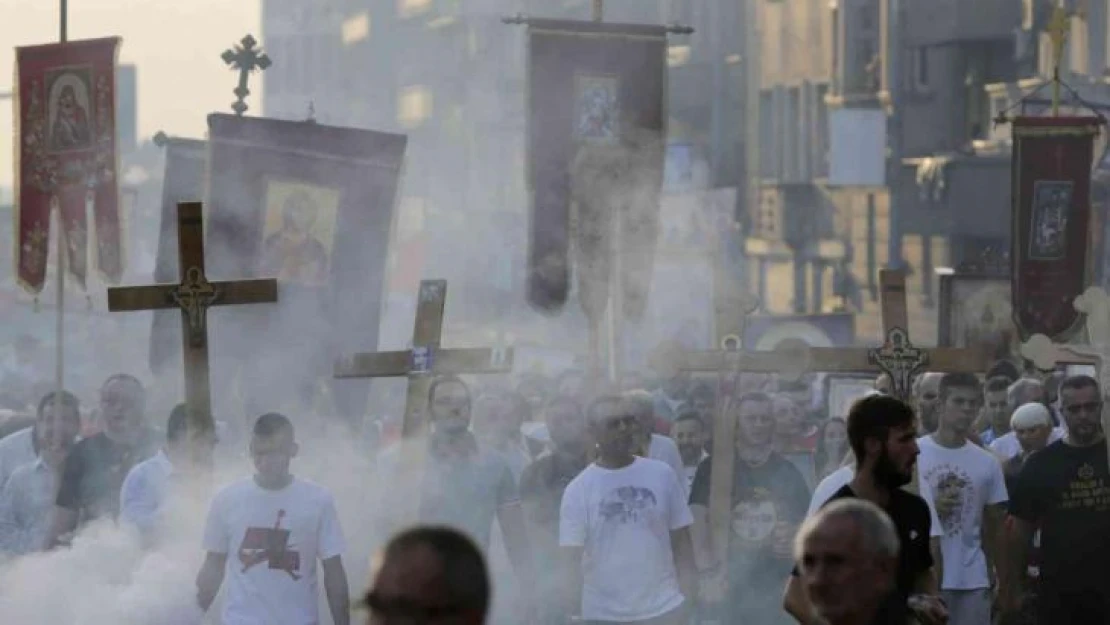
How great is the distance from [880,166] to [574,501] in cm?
3038

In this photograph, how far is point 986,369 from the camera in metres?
→ 12.5

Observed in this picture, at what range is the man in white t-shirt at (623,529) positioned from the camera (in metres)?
11.0

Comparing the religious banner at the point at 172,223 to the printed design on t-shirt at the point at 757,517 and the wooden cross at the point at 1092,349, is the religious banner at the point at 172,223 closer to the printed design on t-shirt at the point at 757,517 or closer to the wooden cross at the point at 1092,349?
the printed design on t-shirt at the point at 757,517

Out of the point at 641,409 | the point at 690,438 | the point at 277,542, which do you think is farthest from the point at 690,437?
the point at 277,542

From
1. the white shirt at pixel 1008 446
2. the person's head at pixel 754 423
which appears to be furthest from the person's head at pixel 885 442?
the white shirt at pixel 1008 446

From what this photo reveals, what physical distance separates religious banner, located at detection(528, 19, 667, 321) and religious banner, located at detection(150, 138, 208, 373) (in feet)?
6.47

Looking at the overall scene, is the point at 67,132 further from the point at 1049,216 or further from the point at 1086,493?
the point at 1086,493

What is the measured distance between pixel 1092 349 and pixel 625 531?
192 cm

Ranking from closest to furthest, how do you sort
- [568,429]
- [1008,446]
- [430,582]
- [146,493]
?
[430,582] < [146,493] < [568,429] < [1008,446]

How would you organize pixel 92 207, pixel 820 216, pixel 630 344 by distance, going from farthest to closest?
pixel 820 216 → pixel 630 344 → pixel 92 207

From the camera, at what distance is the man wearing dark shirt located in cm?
1298

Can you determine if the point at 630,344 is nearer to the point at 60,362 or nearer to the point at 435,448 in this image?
the point at 60,362

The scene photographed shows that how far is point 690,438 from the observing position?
1385 cm

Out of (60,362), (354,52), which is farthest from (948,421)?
(354,52)
